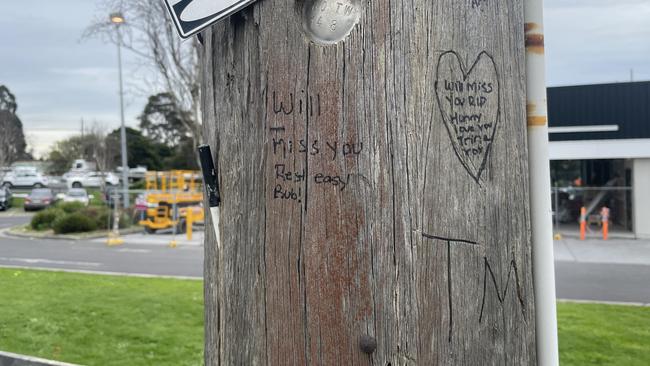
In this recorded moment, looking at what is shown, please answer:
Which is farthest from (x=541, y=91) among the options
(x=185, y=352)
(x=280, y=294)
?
(x=185, y=352)

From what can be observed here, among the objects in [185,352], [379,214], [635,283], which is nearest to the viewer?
[379,214]

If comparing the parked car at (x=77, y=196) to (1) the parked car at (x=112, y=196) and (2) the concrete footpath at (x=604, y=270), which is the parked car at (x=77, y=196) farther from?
(2) the concrete footpath at (x=604, y=270)

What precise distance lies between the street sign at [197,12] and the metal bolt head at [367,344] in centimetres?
77

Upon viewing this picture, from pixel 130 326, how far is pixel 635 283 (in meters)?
9.06

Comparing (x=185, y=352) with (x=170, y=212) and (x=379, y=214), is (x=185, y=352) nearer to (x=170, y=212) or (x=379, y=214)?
(x=379, y=214)

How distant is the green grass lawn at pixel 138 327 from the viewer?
5.52 meters

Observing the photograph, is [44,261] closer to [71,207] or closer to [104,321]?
[104,321]

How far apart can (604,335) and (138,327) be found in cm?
508

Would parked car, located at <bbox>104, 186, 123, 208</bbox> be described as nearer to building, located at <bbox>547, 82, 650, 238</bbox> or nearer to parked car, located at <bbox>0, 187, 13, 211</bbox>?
parked car, located at <bbox>0, 187, 13, 211</bbox>

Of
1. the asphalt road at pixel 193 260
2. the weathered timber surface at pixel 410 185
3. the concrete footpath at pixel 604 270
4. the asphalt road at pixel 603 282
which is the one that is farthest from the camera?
the asphalt road at pixel 193 260

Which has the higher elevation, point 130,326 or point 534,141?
point 534,141

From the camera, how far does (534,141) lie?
1281 mm

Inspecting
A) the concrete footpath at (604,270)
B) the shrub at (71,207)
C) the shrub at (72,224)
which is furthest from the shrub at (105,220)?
the concrete footpath at (604,270)

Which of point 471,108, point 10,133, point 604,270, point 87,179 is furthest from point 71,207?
point 10,133
